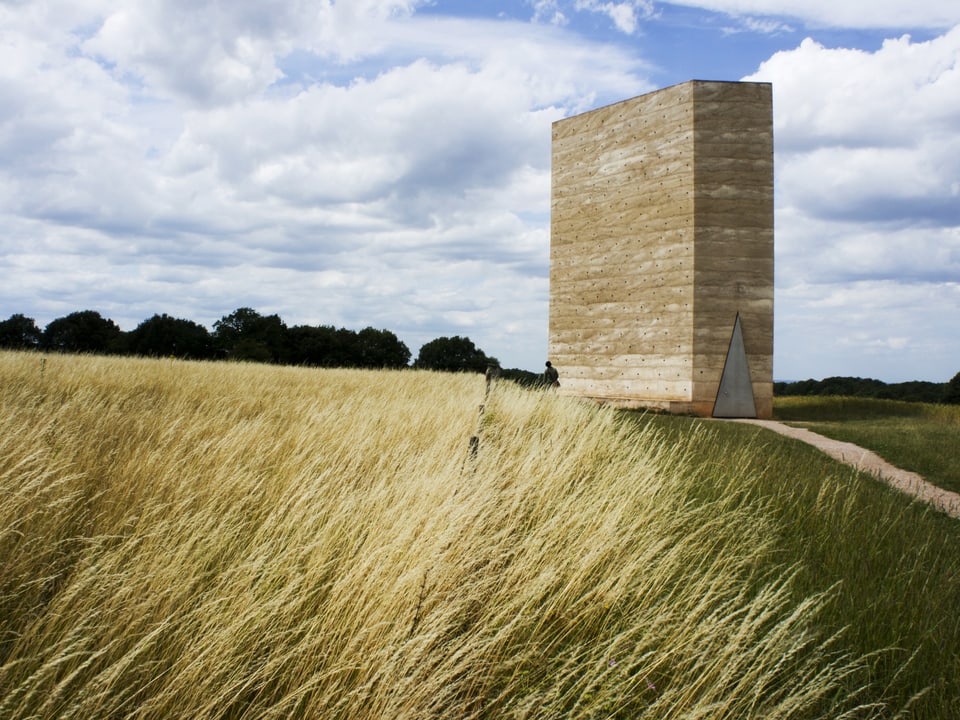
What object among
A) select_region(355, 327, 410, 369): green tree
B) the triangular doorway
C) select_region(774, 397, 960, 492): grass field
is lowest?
select_region(774, 397, 960, 492): grass field

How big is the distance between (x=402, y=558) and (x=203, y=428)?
10.4 ft

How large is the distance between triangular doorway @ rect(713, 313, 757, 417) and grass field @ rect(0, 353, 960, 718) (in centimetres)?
1132

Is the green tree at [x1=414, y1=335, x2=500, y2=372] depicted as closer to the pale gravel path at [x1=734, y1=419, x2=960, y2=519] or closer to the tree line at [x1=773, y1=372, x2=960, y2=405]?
the tree line at [x1=773, y1=372, x2=960, y2=405]

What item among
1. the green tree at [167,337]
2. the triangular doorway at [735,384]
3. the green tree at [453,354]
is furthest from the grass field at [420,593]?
the green tree at [167,337]

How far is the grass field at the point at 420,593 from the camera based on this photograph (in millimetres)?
2236

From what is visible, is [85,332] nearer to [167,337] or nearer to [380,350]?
[167,337]

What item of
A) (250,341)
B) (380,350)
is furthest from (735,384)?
(250,341)

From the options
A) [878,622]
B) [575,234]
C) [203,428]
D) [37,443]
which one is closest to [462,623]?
[878,622]

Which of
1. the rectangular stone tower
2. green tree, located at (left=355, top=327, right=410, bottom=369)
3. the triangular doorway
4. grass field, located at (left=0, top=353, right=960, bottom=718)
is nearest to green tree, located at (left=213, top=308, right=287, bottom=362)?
green tree, located at (left=355, top=327, right=410, bottom=369)

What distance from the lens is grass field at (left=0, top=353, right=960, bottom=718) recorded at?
224 cm

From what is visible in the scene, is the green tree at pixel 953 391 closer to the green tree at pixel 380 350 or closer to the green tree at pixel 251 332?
the green tree at pixel 380 350

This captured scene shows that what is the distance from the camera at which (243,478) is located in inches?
160

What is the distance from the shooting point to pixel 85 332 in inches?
1377

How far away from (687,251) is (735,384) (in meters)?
3.76
